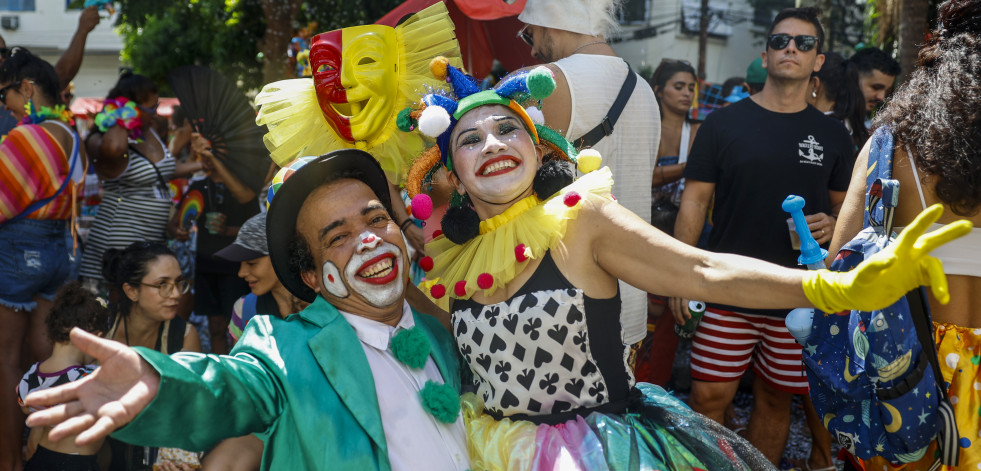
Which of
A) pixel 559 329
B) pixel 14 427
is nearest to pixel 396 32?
pixel 559 329

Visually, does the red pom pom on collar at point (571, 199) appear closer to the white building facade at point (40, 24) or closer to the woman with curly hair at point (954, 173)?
the woman with curly hair at point (954, 173)

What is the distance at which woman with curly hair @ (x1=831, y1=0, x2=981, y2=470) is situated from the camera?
92.2 inches

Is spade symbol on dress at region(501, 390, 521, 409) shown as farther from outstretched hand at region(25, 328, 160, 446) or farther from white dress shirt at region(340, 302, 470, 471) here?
outstretched hand at region(25, 328, 160, 446)

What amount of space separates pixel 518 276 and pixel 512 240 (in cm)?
11

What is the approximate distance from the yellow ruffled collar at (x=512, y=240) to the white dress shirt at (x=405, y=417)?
0.86 feet

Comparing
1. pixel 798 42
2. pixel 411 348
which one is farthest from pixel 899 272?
pixel 798 42

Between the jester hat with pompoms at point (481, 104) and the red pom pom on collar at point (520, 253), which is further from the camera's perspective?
the jester hat with pompoms at point (481, 104)

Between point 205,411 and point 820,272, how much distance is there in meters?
1.50

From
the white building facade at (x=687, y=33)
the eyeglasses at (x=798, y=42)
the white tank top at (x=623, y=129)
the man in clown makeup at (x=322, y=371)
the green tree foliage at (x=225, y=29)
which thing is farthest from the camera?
the white building facade at (x=687, y=33)

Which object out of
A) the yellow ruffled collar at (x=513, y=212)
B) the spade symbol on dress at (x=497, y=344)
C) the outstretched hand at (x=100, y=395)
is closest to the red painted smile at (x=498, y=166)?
the yellow ruffled collar at (x=513, y=212)

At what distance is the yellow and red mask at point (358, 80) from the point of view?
3236 millimetres

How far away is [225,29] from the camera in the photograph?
46.8 feet

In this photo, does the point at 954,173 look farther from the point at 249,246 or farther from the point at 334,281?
the point at 249,246

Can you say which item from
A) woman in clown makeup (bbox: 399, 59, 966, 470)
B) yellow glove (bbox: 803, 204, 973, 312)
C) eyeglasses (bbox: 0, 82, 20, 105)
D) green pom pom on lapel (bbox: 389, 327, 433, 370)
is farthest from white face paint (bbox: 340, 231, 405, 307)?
eyeglasses (bbox: 0, 82, 20, 105)
